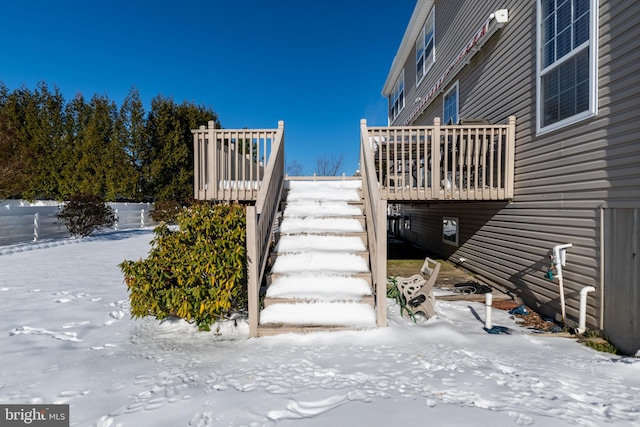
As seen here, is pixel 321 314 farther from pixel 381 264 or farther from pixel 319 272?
pixel 381 264

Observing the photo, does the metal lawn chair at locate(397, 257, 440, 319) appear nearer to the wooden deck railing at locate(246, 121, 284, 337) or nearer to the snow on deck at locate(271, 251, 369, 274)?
the snow on deck at locate(271, 251, 369, 274)

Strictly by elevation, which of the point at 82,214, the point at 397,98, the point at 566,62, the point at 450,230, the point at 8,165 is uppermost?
the point at 397,98

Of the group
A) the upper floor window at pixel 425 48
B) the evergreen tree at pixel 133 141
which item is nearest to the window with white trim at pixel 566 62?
the upper floor window at pixel 425 48

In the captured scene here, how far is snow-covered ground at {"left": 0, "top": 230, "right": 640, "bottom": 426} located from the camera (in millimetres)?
1793

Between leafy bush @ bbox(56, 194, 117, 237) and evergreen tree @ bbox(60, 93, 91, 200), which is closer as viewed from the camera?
leafy bush @ bbox(56, 194, 117, 237)

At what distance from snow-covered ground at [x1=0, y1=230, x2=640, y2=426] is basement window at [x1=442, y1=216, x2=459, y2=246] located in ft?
14.1

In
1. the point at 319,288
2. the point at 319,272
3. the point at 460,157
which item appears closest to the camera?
the point at 319,288

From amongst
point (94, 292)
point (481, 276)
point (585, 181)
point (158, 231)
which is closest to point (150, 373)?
point (158, 231)

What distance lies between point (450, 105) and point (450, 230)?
11.0ft

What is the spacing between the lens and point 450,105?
7816 millimetres

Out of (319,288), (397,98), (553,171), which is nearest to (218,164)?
(319,288)

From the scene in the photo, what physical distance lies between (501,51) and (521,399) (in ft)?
18.1

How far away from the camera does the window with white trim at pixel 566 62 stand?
323cm

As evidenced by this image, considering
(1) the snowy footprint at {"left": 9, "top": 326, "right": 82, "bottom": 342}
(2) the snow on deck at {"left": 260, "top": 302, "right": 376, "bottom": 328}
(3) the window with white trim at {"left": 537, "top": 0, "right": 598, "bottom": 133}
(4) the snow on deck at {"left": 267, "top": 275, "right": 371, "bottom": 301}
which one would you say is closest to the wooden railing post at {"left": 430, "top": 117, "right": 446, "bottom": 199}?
(3) the window with white trim at {"left": 537, "top": 0, "right": 598, "bottom": 133}
